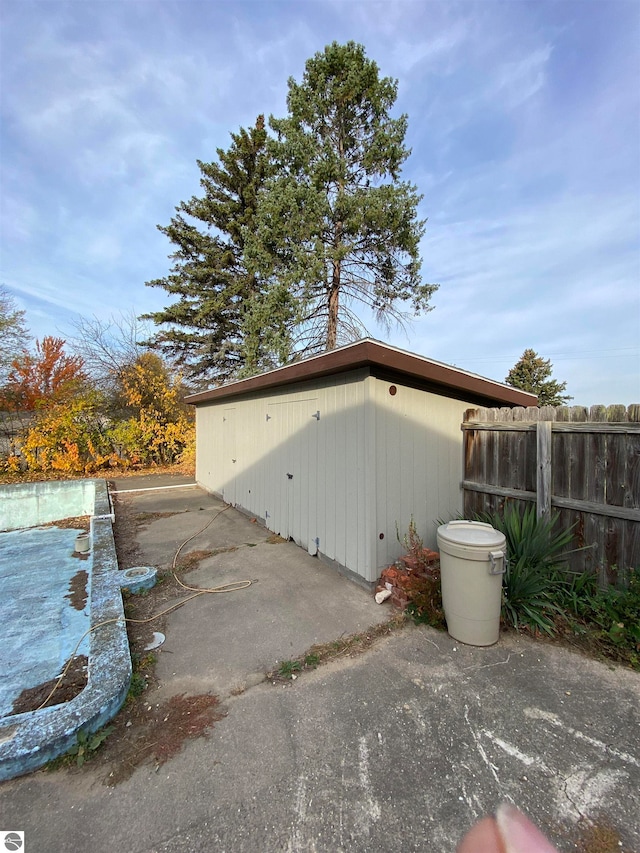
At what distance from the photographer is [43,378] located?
40.4ft

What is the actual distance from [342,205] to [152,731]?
10.9 m

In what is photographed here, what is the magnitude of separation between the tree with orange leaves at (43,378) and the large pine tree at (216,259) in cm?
303

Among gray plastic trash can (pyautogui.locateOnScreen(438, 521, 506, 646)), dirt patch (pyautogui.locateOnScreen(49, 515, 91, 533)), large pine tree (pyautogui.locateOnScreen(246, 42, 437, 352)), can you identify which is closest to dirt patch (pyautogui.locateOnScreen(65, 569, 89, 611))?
dirt patch (pyautogui.locateOnScreen(49, 515, 91, 533))

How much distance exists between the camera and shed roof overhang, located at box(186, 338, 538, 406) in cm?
329

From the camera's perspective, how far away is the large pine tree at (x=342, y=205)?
9.62m

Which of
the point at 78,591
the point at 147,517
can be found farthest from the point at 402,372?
the point at 147,517

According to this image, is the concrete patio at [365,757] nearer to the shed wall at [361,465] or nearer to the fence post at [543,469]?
the shed wall at [361,465]

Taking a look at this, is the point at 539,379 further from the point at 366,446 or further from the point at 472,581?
the point at 472,581

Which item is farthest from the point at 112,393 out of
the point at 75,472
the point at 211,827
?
the point at 211,827

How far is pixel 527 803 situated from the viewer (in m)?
1.55

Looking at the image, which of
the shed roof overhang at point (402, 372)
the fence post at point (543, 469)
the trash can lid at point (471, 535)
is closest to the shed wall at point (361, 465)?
the shed roof overhang at point (402, 372)

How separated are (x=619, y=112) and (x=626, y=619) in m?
6.83

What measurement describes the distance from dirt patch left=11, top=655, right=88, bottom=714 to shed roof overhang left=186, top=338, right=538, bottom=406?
3.22 metres

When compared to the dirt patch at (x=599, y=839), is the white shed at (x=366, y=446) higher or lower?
higher
